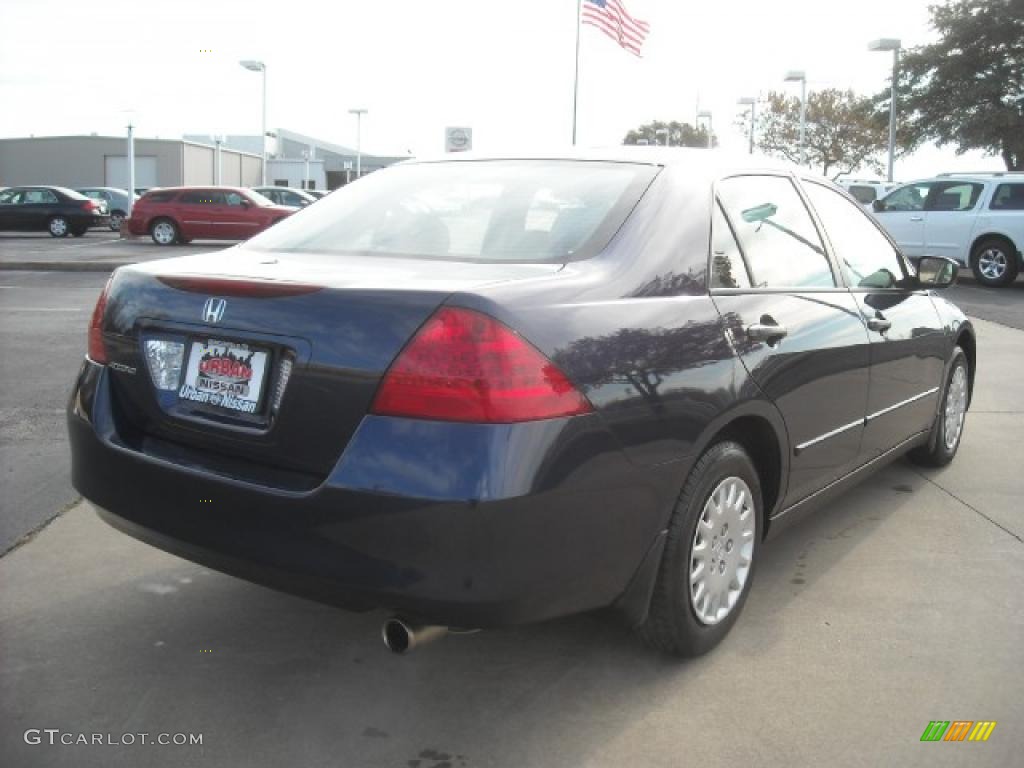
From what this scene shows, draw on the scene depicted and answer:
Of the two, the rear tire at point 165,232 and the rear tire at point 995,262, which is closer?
the rear tire at point 995,262

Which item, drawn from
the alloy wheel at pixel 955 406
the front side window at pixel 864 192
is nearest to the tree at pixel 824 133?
the front side window at pixel 864 192

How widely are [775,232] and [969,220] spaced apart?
1445cm

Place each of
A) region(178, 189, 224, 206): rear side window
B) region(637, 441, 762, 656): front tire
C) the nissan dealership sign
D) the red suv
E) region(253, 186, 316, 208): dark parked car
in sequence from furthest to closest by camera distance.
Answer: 1. region(253, 186, 316, 208): dark parked car
2. region(178, 189, 224, 206): rear side window
3. the red suv
4. the nissan dealership sign
5. region(637, 441, 762, 656): front tire

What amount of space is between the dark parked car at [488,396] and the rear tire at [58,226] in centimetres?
2919

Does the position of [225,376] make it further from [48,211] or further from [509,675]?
[48,211]

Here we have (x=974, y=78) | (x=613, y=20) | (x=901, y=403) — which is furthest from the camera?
(x=974, y=78)

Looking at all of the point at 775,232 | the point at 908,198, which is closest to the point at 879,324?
the point at 775,232

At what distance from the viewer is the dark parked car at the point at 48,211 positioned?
96.9 feet

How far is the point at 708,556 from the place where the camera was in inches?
119

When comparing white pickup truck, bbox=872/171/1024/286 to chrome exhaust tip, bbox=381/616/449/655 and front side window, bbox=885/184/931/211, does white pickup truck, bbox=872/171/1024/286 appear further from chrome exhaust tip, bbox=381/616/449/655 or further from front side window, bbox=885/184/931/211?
chrome exhaust tip, bbox=381/616/449/655

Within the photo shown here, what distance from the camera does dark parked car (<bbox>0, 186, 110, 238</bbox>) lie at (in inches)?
1163

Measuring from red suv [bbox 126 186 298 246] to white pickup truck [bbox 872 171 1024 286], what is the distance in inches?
580

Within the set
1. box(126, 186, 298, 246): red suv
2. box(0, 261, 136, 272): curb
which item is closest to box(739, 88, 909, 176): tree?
box(126, 186, 298, 246): red suv

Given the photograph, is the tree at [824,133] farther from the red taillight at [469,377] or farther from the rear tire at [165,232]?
the red taillight at [469,377]
